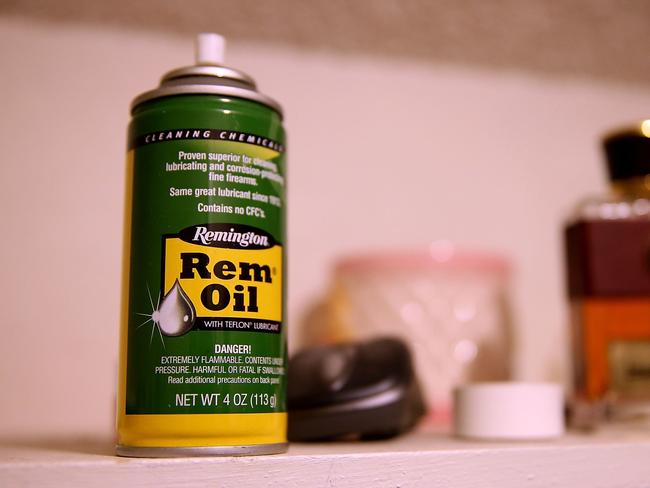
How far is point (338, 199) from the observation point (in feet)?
2.43

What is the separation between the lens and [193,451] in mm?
329

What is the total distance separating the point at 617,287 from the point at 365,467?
0.32 meters

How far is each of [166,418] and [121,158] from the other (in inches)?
16.2

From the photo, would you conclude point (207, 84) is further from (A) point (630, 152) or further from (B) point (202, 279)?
(A) point (630, 152)

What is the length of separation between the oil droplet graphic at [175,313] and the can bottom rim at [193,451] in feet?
0.17

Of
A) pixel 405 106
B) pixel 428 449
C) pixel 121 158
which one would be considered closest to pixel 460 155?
pixel 405 106

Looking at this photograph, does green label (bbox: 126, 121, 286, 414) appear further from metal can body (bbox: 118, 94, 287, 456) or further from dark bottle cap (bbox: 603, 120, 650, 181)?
dark bottle cap (bbox: 603, 120, 650, 181)

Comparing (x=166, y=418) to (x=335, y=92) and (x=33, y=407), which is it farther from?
(x=335, y=92)

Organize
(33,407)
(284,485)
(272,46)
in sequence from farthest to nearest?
(272,46), (33,407), (284,485)

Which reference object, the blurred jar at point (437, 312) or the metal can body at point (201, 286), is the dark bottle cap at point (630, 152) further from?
the metal can body at point (201, 286)

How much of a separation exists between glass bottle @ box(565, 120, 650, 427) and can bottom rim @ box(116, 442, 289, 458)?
309 mm

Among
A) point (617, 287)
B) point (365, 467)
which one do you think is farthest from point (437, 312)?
point (365, 467)

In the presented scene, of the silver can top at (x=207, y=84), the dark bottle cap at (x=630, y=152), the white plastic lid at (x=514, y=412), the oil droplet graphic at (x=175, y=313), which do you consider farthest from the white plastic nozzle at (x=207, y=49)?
the dark bottle cap at (x=630, y=152)

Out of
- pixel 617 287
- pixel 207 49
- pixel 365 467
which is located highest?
pixel 207 49
